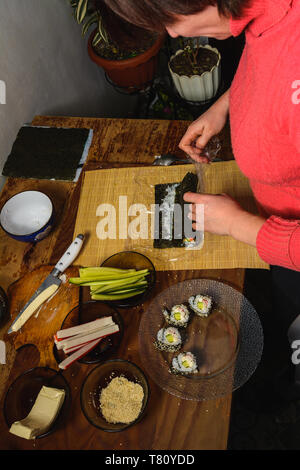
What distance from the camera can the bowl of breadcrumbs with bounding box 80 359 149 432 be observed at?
106 cm

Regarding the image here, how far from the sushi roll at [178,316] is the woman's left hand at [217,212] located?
0.27 metres

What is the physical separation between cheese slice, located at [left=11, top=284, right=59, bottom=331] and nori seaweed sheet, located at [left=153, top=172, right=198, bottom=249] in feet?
1.27

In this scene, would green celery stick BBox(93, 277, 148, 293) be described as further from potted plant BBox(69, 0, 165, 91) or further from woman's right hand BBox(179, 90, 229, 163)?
potted plant BBox(69, 0, 165, 91)

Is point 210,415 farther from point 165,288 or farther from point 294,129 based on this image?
point 294,129

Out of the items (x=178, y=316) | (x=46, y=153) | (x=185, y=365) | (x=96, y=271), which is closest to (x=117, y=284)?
(x=96, y=271)

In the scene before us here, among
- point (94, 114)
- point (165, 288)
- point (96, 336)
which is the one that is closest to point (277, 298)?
point (165, 288)

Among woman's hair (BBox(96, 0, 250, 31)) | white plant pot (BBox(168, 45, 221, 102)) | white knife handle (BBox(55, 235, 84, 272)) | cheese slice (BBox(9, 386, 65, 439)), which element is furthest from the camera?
white plant pot (BBox(168, 45, 221, 102))

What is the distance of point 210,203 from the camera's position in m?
1.23

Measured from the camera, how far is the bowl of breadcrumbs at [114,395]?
41.8 inches

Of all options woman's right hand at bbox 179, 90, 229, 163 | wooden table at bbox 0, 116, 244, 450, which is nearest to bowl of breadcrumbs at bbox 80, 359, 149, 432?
wooden table at bbox 0, 116, 244, 450

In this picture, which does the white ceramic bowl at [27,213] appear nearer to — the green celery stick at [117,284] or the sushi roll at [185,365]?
the green celery stick at [117,284]

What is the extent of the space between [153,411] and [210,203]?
64 centimetres

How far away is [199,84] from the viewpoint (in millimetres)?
1995

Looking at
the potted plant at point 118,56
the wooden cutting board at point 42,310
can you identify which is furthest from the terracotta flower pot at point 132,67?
the wooden cutting board at point 42,310
